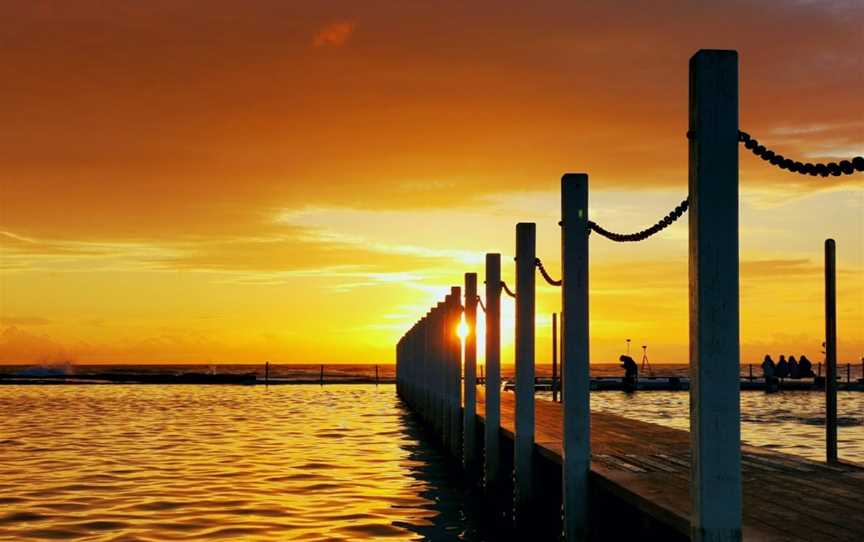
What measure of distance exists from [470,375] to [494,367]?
3.57 metres

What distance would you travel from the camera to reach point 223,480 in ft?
61.0

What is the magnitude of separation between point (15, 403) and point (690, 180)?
43053 millimetres

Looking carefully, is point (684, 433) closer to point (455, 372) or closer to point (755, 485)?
point (755, 485)

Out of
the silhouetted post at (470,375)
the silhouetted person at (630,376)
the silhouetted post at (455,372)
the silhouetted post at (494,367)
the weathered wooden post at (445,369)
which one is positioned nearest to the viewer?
the silhouetted post at (494,367)

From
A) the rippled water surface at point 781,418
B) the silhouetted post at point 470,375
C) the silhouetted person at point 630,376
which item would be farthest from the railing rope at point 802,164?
the silhouetted person at point 630,376

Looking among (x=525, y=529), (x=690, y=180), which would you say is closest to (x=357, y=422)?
(x=525, y=529)

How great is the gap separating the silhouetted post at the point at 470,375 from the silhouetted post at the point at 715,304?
11771 mm

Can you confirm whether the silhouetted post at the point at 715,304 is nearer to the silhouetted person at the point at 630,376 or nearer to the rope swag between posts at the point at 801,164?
the rope swag between posts at the point at 801,164

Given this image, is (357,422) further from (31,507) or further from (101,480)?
(31,507)

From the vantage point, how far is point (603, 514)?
9594 millimetres

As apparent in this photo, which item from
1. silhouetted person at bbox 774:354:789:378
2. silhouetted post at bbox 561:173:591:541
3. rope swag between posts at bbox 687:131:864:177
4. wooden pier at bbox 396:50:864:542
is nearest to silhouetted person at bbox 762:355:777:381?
silhouetted person at bbox 774:354:789:378

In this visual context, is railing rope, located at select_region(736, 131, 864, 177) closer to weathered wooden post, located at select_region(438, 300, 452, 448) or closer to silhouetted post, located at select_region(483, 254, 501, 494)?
silhouetted post, located at select_region(483, 254, 501, 494)

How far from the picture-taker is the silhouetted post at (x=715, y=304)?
6.24 meters

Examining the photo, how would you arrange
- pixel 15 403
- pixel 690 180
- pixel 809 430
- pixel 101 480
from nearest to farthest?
pixel 690 180 < pixel 101 480 < pixel 809 430 < pixel 15 403
